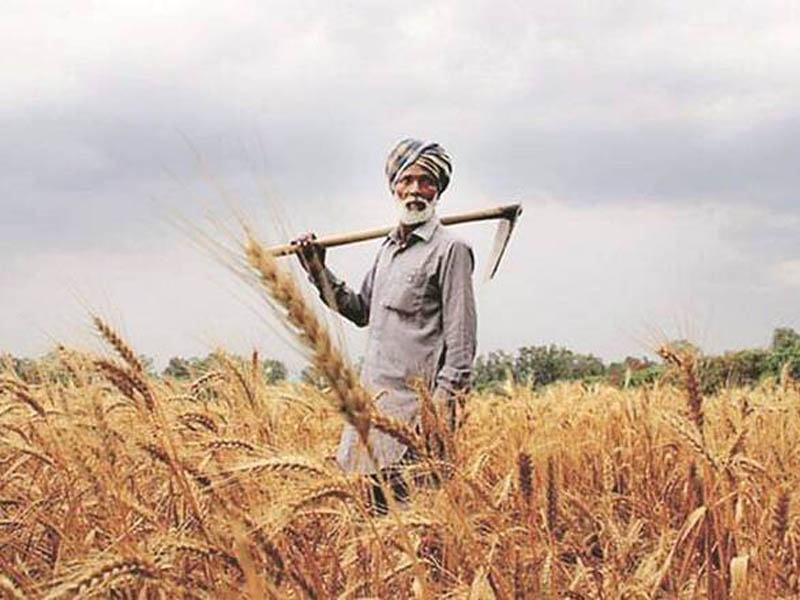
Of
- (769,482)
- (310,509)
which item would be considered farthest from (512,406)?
(310,509)

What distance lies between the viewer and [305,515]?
8.09ft

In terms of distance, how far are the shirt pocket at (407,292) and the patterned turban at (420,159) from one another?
1.01 ft

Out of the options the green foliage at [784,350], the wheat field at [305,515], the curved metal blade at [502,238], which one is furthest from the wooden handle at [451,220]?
the green foliage at [784,350]

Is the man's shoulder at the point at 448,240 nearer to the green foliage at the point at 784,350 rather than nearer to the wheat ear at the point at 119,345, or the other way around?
the wheat ear at the point at 119,345

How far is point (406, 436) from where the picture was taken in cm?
189

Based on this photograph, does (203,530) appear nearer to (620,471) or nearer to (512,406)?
(620,471)

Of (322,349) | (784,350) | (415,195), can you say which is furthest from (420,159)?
(784,350)

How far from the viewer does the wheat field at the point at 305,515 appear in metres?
1.71

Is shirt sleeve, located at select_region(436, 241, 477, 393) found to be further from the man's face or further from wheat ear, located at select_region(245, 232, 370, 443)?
wheat ear, located at select_region(245, 232, 370, 443)

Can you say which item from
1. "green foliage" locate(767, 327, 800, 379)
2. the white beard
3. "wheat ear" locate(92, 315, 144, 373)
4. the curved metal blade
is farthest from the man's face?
"green foliage" locate(767, 327, 800, 379)

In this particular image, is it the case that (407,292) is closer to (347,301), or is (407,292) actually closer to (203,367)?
(347,301)

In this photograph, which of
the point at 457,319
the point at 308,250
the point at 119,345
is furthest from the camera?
the point at 308,250

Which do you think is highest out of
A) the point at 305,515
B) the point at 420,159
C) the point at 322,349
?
the point at 420,159

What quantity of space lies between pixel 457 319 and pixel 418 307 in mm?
204
